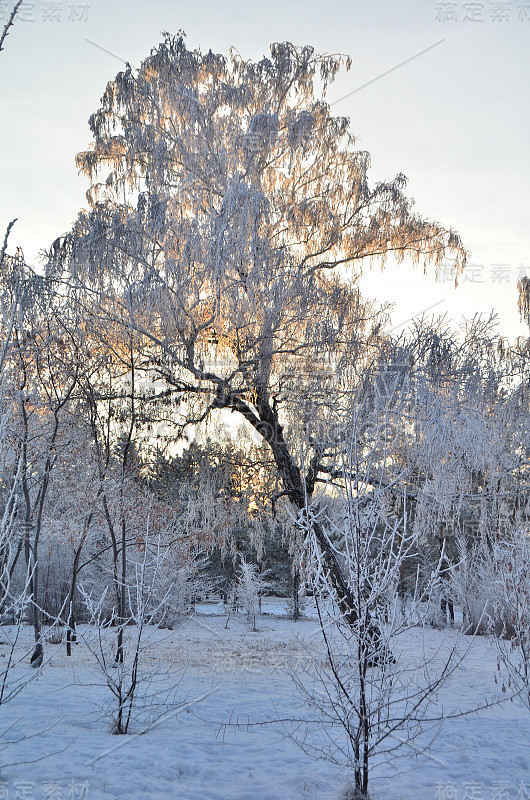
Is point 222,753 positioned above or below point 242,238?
below

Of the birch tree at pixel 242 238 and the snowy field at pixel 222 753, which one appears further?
the birch tree at pixel 242 238

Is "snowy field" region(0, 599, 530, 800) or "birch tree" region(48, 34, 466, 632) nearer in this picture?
"snowy field" region(0, 599, 530, 800)

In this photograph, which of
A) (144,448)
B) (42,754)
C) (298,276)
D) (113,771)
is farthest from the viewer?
(144,448)

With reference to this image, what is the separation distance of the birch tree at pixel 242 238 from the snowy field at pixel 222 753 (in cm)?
182

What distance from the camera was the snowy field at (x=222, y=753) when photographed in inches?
149

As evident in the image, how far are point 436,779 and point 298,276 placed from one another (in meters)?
5.44

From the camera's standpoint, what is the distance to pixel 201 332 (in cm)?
788

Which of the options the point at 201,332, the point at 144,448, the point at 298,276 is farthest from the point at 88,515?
the point at 298,276

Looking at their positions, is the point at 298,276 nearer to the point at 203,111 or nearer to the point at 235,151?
the point at 235,151

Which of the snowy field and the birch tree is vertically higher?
the birch tree

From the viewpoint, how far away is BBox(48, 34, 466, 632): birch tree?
737cm

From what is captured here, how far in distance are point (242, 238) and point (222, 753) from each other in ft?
17.2

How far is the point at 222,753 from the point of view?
463 cm

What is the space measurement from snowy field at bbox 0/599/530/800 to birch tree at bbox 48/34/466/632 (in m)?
1.82
